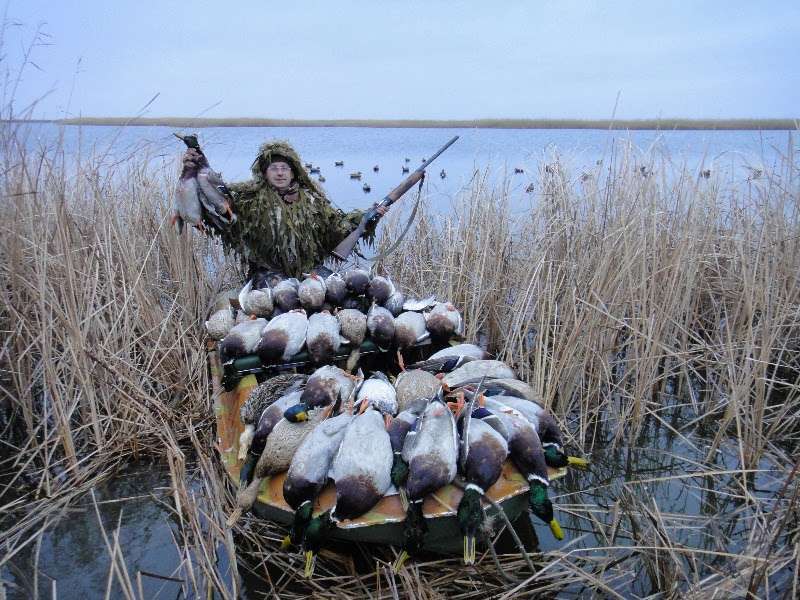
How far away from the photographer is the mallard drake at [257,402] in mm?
2701

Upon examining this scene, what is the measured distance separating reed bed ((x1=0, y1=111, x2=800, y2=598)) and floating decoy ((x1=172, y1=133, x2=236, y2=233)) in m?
0.37

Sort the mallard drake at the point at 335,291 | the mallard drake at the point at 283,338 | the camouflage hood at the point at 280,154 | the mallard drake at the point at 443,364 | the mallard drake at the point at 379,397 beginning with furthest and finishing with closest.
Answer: the camouflage hood at the point at 280,154
the mallard drake at the point at 335,291
the mallard drake at the point at 283,338
the mallard drake at the point at 443,364
the mallard drake at the point at 379,397

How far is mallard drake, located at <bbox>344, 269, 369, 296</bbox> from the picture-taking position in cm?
388

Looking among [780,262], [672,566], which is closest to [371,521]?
[672,566]

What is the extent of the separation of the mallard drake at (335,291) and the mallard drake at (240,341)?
22.8 inches

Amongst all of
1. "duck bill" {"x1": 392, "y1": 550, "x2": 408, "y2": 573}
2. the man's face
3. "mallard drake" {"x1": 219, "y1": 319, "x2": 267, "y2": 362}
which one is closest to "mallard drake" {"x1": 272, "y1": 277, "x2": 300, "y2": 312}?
"mallard drake" {"x1": 219, "y1": 319, "x2": 267, "y2": 362}

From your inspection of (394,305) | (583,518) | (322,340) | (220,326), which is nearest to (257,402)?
(322,340)

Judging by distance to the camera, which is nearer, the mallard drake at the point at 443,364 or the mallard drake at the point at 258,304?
the mallard drake at the point at 443,364

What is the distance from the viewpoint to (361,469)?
7.16 ft

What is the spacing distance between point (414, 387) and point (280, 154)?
2223mm

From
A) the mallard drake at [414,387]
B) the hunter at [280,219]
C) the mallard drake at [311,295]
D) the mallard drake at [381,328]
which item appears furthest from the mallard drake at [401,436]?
the hunter at [280,219]

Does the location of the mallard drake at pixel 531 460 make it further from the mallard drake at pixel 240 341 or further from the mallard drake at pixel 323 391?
the mallard drake at pixel 240 341

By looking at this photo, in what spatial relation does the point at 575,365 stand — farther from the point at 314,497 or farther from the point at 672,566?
the point at 314,497

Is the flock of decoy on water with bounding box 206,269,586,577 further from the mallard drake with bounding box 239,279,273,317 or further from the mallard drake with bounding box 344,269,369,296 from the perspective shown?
the mallard drake with bounding box 344,269,369,296
